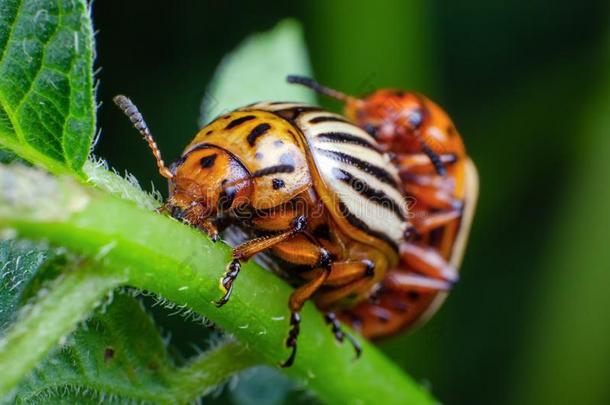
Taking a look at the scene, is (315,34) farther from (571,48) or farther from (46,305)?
(46,305)

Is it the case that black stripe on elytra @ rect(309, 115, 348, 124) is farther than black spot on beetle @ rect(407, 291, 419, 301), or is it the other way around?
black spot on beetle @ rect(407, 291, 419, 301)

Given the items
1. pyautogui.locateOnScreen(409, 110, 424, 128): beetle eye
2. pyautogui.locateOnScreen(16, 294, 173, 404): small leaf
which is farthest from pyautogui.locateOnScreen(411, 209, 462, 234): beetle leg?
pyautogui.locateOnScreen(16, 294, 173, 404): small leaf

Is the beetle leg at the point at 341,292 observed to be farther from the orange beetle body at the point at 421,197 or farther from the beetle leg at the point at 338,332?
the orange beetle body at the point at 421,197

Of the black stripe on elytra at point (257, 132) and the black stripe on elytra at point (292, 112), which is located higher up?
the black stripe on elytra at point (257, 132)

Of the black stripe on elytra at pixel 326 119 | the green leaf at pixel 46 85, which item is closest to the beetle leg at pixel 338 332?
the black stripe on elytra at pixel 326 119

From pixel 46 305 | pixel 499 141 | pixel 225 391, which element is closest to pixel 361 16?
pixel 499 141

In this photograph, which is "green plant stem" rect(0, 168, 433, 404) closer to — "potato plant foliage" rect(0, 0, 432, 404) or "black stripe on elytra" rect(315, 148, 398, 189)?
"potato plant foliage" rect(0, 0, 432, 404)

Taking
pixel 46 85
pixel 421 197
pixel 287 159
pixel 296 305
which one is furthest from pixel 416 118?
pixel 46 85
